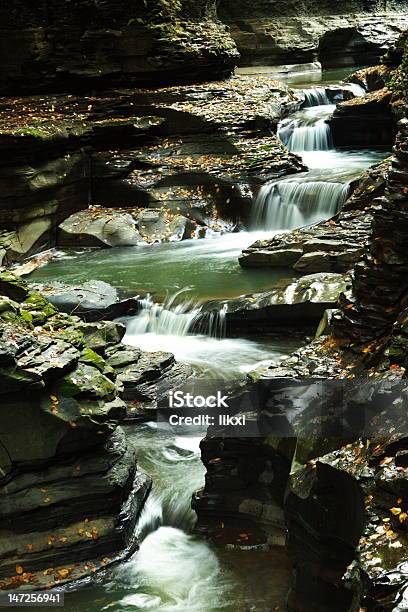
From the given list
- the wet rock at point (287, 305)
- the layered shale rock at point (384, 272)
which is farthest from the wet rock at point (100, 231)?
the layered shale rock at point (384, 272)

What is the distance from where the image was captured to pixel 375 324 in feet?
22.7

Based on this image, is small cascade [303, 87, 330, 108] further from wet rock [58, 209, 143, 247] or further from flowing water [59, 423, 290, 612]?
flowing water [59, 423, 290, 612]

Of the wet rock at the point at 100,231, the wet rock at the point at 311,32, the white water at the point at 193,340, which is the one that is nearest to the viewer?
the white water at the point at 193,340

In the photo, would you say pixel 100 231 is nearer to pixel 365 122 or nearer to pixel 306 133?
pixel 306 133

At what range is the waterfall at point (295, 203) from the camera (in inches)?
613

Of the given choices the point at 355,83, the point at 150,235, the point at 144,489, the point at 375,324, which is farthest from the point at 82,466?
the point at 355,83

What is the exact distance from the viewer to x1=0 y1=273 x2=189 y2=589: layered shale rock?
6.68 m

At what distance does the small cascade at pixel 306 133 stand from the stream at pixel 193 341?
1.0 inches

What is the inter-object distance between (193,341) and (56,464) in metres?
4.64

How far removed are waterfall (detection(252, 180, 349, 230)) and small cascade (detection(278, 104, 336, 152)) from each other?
3.68m

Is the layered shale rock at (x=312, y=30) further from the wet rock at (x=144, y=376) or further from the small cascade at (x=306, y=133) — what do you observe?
the wet rock at (x=144, y=376)

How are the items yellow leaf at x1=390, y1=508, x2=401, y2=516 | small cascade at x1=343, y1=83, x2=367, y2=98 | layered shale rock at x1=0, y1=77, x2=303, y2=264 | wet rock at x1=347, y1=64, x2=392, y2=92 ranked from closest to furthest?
yellow leaf at x1=390, y1=508, x2=401, y2=516, layered shale rock at x1=0, y1=77, x2=303, y2=264, wet rock at x1=347, y1=64, x2=392, y2=92, small cascade at x1=343, y1=83, x2=367, y2=98

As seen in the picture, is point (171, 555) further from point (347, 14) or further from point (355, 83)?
point (347, 14)

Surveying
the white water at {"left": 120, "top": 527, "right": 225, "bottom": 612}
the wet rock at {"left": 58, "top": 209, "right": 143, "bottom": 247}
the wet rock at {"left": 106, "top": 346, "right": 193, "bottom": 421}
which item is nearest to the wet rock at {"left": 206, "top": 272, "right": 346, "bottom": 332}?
the wet rock at {"left": 106, "top": 346, "right": 193, "bottom": 421}
